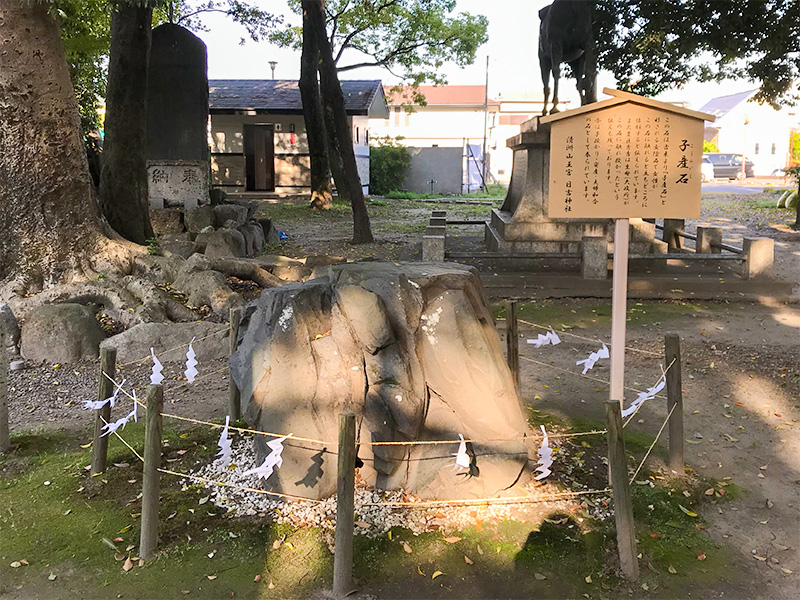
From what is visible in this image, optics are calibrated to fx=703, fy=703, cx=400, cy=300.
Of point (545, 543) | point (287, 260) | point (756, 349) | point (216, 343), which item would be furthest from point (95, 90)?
point (545, 543)

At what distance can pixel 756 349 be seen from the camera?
297 inches

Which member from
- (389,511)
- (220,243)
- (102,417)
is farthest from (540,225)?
(102,417)

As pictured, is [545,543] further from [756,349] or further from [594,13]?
[594,13]

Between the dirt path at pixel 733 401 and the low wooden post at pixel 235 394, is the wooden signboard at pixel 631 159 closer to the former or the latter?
the dirt path at pixel 733 401

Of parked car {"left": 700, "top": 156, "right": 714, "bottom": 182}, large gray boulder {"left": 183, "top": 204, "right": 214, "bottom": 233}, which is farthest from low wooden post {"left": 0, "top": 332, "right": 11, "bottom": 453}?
parked car {"left": 700, "top": 156, "right": 714, "bottom": 182}

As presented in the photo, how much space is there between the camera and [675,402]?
4695 millimetres

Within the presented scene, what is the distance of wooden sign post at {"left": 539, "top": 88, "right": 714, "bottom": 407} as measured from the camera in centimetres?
439

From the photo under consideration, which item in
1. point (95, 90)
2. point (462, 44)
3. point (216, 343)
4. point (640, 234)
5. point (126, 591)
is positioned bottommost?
point (126, 591)

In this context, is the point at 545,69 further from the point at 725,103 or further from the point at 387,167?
the point at 725,103

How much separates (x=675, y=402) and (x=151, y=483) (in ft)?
10.9

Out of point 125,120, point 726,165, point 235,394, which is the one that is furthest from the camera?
point 726,165

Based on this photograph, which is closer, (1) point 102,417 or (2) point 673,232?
(1) point 102,417

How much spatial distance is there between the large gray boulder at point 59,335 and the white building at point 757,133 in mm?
50768

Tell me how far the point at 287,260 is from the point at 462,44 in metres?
18.1
